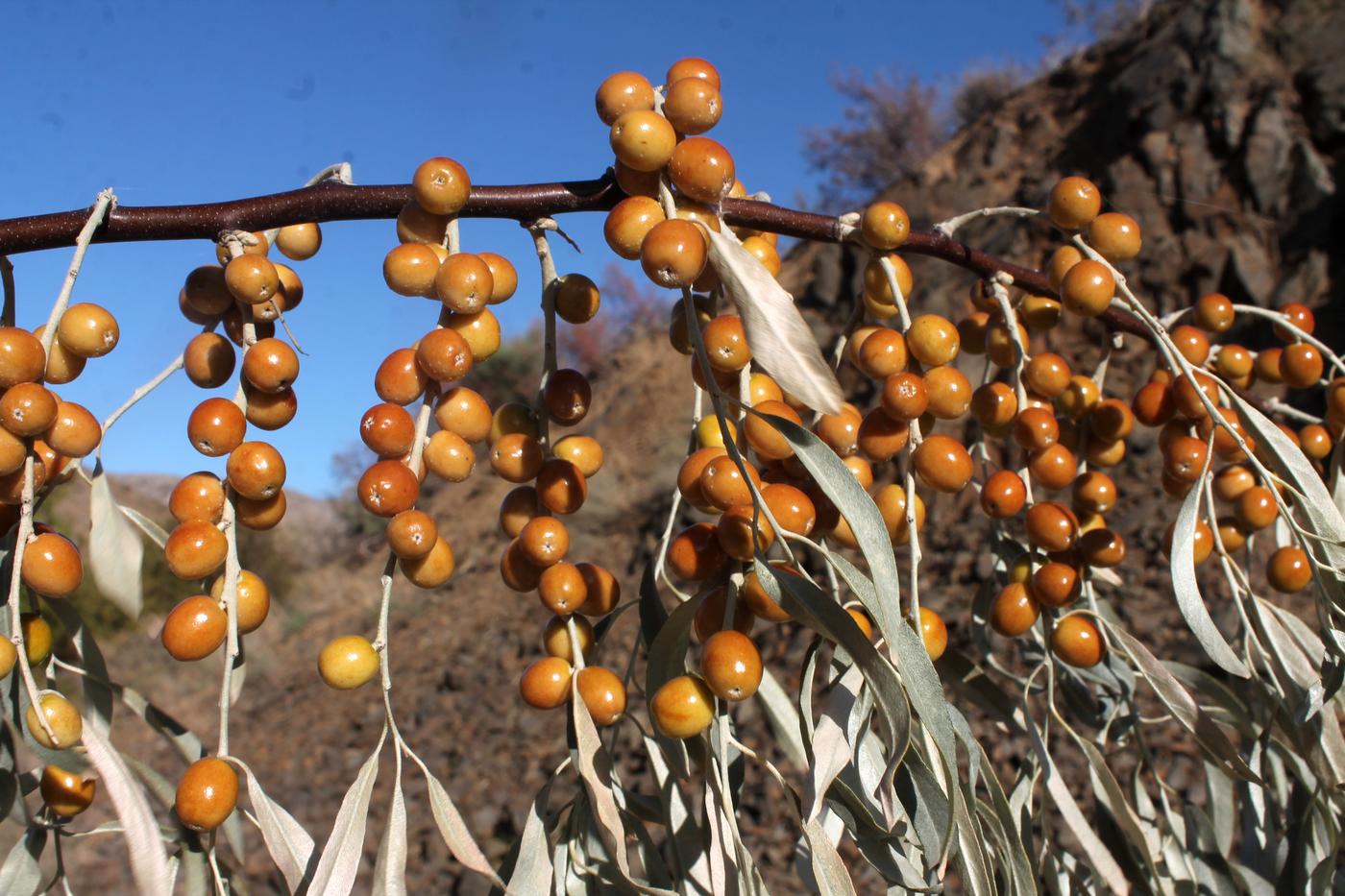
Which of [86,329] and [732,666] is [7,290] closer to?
[86,329]

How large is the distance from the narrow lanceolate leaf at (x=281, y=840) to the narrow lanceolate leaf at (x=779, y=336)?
37cm

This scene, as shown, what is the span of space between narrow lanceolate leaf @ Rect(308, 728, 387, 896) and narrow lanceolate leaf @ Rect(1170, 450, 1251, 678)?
1.77 ft

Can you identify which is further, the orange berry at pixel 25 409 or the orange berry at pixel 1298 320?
the orange berry at pixel 1298 320

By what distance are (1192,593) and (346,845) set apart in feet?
1.91

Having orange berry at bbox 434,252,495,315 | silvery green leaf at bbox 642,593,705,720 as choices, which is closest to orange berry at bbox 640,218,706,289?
orange berry at bbox 434,252,495,315

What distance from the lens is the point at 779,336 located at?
1.54 feet

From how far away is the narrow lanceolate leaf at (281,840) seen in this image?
557mm

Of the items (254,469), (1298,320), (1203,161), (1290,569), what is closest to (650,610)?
(254,469)

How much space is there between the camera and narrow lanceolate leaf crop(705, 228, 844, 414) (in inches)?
17.8

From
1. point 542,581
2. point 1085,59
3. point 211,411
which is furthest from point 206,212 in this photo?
point 1085,59

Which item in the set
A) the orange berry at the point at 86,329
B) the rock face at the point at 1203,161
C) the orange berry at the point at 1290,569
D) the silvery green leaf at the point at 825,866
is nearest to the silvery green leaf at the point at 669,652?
the silvery green leaf at the point at 825,866

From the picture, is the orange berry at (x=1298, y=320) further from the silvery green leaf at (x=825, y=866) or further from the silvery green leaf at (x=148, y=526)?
the silvery green leaf at (x=148, y=526)

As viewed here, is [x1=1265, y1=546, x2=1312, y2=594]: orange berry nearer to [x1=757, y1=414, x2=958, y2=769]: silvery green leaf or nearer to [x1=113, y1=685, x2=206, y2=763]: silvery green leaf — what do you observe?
[x1=757, y1=414, x2=958, y2=769]: silvery green leaf

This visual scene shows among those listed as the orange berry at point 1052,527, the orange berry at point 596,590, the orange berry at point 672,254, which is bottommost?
the orange berry at point 596,590
